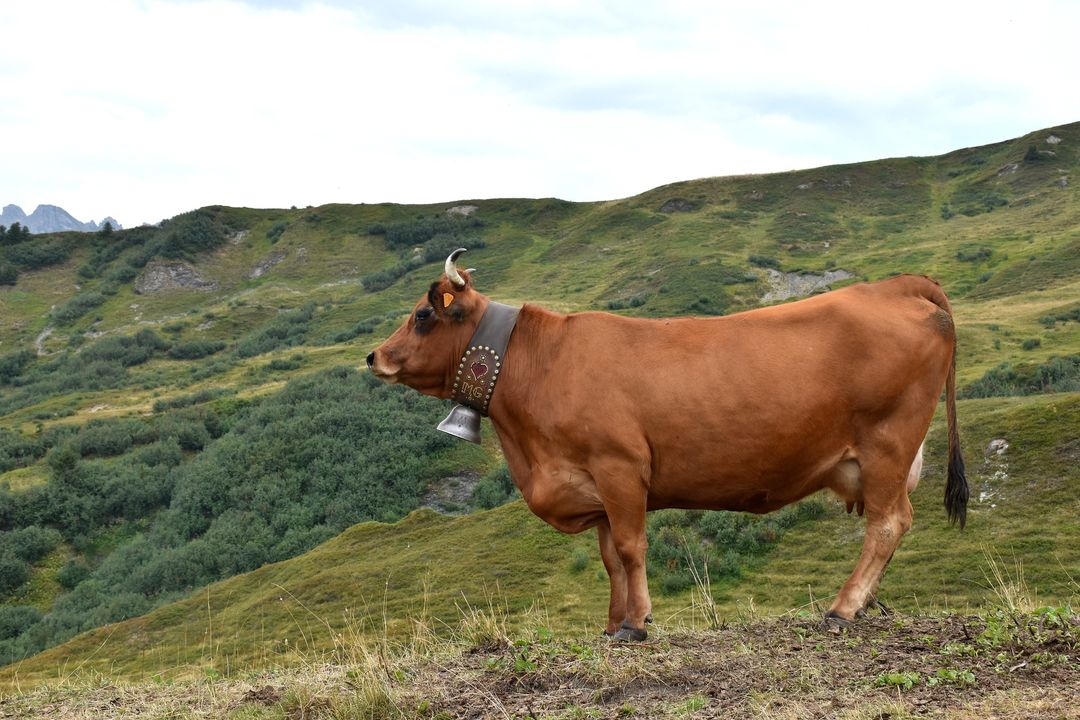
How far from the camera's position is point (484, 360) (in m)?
7.42

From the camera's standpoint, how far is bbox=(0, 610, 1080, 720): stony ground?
499cm

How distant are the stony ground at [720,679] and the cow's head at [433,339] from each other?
222 centimetres

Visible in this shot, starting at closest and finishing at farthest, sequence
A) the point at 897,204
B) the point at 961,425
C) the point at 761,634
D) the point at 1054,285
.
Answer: the point at 761,634 → the point at 961,425 → the point at 1054,285 → the point at 897,204

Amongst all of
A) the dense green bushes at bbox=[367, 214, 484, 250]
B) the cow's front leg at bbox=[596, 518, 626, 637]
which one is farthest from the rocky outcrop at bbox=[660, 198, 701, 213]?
the cow's front leg at bbox=[596, 518, 626, 637]

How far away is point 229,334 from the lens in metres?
86.1

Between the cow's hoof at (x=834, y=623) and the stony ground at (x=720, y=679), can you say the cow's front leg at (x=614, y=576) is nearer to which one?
the stony ground at (x=720, y=679)

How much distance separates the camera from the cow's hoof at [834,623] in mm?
6539

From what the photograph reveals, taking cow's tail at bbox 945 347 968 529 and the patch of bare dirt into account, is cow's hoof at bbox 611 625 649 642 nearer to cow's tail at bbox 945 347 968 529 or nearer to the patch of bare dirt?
the patch of bare dirt

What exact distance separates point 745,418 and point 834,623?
159 centimetres

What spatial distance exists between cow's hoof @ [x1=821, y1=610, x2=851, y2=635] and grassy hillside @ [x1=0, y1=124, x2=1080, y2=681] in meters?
1.65

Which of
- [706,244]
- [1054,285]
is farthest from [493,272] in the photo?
[1054,285]

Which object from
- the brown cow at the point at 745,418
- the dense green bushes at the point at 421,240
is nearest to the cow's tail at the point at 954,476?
the brown cow at the point at 745,418

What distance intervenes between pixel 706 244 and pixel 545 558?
7086cm

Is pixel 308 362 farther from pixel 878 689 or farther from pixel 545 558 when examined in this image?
pixel 878 689
